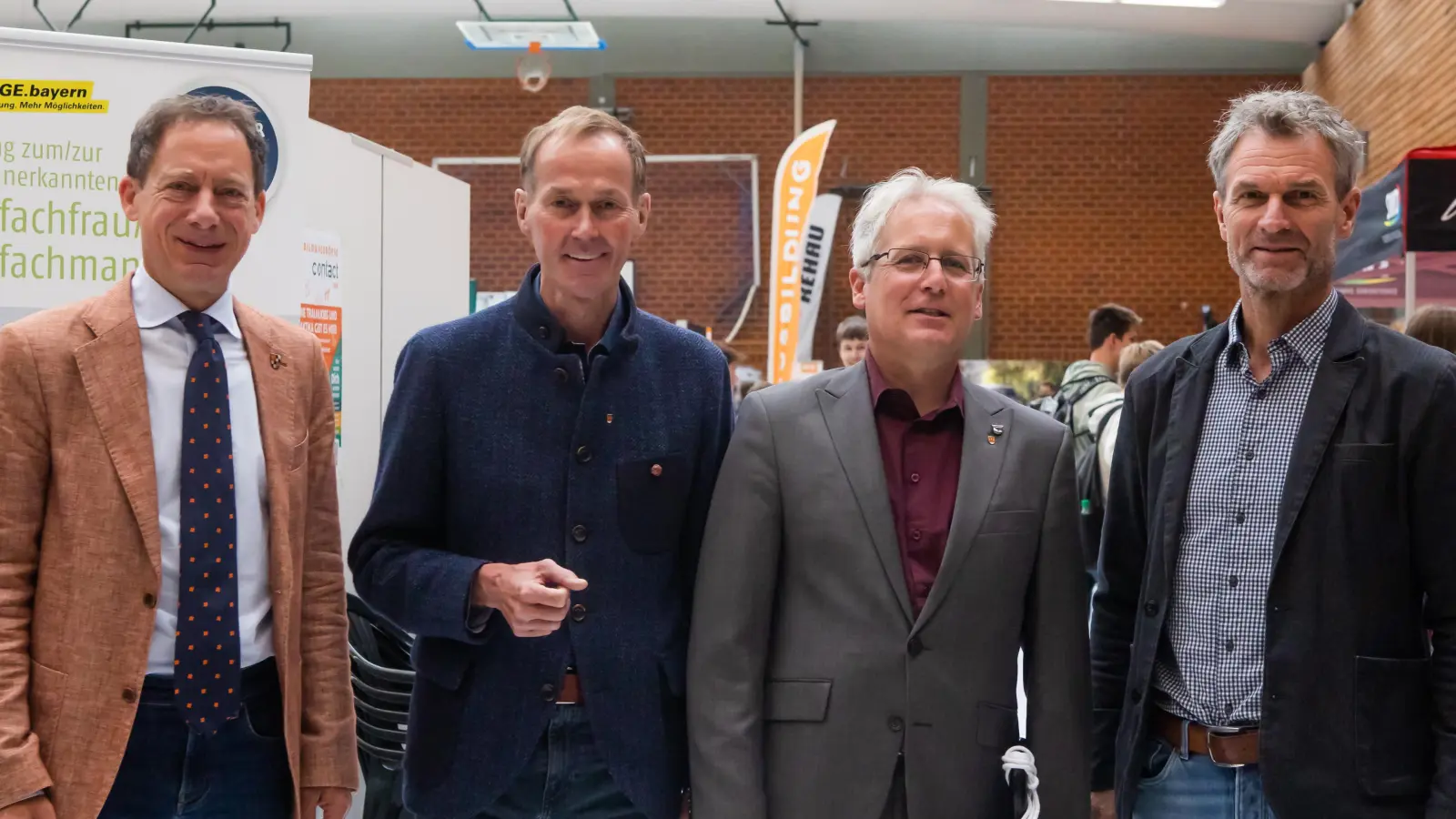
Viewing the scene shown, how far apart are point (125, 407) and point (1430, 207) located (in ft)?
15.5

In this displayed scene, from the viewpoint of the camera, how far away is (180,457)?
185 cm

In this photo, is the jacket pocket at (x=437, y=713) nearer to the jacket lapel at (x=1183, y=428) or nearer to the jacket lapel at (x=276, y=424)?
the jacket lapel at (x=276, y=424)

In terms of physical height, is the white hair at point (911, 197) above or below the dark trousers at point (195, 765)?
above

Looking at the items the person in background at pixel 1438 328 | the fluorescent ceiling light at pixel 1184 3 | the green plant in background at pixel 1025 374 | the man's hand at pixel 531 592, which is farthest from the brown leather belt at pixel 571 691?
the fluorescent ceiling light at pixel 1184 3

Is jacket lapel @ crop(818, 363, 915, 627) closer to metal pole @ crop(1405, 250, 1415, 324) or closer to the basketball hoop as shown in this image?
metal pole @ crop(1405, 250, 1415, 324)

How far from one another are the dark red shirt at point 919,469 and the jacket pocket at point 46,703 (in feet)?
4.01

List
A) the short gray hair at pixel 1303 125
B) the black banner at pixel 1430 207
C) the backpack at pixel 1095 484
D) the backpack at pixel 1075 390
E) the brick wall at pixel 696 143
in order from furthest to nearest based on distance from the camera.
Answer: the brick wall at pixel 696 143 < the backpack at pixel 1075 390 < the backpack at pixel 1095 484 < the black banner at pixel 1430 207 < the short gray hair at pixel 1303 125

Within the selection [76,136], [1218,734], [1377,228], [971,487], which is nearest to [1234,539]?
[1218,734]

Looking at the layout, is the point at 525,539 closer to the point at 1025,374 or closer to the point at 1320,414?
the point at 1320,414

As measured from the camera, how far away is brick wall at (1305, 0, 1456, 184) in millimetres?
8008

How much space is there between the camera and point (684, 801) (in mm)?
1954

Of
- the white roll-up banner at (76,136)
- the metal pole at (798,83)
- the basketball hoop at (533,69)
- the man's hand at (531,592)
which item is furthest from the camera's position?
the metal pole at (798,83)

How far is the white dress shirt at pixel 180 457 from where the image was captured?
6.02 feet

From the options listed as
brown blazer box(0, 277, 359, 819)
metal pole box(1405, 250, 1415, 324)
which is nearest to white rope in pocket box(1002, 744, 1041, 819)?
brown blazer box(0, 277, 359, 819)
